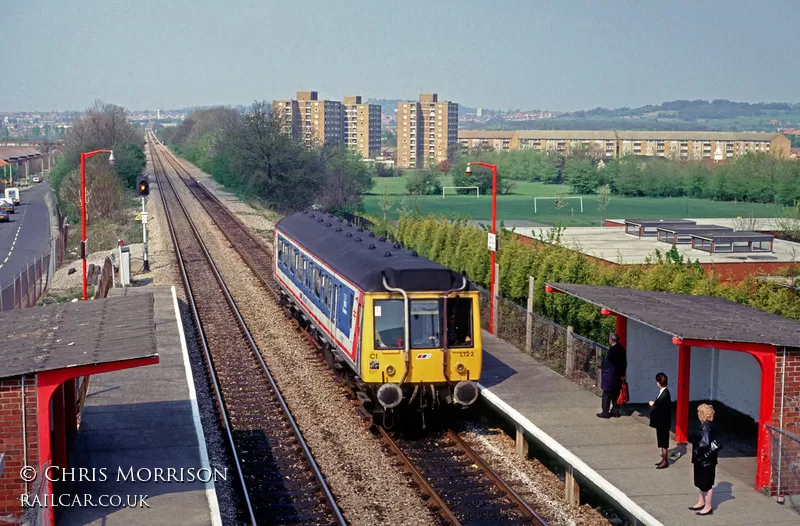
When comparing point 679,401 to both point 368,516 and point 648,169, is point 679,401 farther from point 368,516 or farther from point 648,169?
point 648,169

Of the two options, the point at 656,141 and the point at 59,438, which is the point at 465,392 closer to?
the point at 59,438

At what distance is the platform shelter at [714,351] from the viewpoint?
38.3 feet

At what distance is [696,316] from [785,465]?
2702 mm

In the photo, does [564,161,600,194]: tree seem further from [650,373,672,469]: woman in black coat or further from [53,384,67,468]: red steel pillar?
[53,384,67,468]: red steel pillar

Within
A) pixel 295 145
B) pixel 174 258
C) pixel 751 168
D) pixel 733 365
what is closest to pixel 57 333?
pixel 733 365

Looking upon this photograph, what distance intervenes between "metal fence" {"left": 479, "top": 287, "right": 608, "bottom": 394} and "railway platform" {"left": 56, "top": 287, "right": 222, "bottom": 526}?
670 centimetres

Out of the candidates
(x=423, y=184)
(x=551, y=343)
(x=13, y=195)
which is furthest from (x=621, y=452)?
(x=13, y=195)

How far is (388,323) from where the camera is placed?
1497 cm

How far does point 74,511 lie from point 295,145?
52.4 metres

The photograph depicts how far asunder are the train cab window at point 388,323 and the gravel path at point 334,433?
5.61 ft

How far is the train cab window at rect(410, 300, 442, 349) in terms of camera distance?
14945mm

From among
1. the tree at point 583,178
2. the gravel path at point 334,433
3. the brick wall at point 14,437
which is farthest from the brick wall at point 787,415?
the tree at point 583,178

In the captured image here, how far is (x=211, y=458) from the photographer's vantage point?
14.2 metres

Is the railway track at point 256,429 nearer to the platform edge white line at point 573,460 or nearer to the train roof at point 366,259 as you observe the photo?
A: the train roof at point 366,259
